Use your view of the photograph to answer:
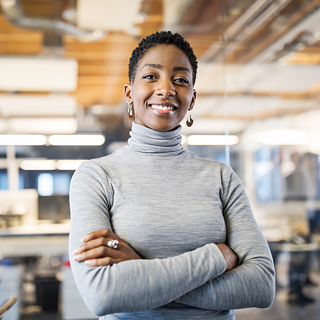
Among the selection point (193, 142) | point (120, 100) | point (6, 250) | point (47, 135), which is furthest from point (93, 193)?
point (120, 100)

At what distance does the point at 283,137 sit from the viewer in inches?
192

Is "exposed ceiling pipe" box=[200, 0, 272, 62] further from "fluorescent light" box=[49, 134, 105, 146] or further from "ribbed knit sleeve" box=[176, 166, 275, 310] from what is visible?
"ribbed knit sleeve" box=[176, 166, 275, 310]

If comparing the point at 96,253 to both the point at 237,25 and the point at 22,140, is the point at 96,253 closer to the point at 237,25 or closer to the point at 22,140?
the point at 237,25

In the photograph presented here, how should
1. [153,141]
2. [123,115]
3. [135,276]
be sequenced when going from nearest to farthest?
1. [135,276]
2. [153,141]
3. [123,115]

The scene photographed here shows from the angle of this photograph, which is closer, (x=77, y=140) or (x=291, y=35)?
(x=291, y=35)

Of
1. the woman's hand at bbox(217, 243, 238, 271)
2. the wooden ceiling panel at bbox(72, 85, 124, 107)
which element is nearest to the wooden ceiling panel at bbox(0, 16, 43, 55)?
the wooden ceiling panel at bbox(72, 85, 124, 107)

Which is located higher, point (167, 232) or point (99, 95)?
point (99, 95)

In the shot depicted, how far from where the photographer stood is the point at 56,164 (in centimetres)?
473

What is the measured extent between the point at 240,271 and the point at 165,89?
0.45 m

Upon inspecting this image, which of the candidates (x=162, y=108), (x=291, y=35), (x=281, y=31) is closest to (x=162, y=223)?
(x=162, y=108)

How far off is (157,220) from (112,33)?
3.65 m

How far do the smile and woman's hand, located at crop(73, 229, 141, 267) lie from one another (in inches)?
12.3

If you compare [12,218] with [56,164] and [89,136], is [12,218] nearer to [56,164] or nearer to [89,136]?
[56,164]

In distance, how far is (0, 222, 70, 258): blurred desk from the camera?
444 centimetres
